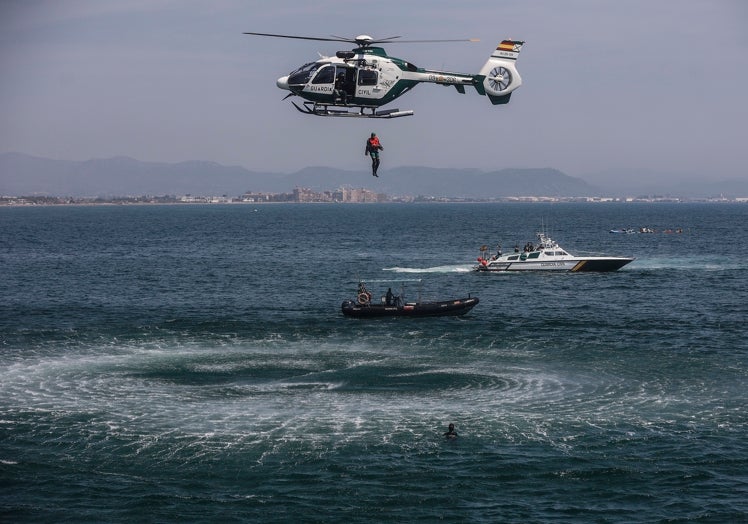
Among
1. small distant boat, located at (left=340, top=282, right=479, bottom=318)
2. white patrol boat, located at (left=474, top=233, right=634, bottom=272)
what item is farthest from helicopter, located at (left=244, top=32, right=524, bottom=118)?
white patrol boat, located at (left=474, top=233, right=634, bottom=272)

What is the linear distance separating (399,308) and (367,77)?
37455 mm

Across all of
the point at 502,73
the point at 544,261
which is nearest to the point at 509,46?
the point at 502,73

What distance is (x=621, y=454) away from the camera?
4634 centimetres

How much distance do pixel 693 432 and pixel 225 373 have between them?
102ft

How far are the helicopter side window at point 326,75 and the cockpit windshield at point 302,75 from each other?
0.50m

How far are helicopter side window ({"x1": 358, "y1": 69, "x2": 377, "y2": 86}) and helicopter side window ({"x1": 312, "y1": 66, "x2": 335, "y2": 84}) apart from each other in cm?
153

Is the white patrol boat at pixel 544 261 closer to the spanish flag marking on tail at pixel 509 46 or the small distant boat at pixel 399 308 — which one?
the small distant boat at pixel 399 308

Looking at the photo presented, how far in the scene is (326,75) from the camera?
167ft

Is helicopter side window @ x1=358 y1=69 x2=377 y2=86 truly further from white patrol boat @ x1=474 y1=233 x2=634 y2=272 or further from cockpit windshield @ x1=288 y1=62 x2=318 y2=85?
white patrol boat @ x1=474 y1=233 x2=634 y2=272

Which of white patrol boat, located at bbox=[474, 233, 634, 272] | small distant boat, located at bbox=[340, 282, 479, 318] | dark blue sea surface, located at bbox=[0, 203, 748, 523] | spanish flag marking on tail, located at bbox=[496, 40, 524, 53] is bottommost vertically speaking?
dark blue sea surface, located at bbox=[0, 203, 748, 523]

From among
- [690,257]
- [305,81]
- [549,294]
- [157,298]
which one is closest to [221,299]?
[157,298]

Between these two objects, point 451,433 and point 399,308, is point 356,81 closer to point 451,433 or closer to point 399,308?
point 451,433

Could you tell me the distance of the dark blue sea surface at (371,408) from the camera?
4134 centimetres

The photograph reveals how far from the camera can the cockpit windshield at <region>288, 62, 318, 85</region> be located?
5120 cm
